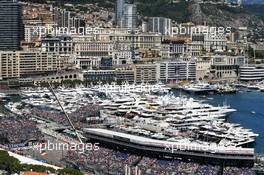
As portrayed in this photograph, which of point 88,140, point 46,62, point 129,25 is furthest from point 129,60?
point 88,140

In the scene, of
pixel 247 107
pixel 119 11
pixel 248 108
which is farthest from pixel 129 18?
pixel 248 108

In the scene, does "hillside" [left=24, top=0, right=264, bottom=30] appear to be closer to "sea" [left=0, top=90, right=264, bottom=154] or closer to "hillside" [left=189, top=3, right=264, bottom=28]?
"hillside" [left=189, top=3, right=264, bottom=28]

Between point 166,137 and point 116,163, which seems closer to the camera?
point 116,163

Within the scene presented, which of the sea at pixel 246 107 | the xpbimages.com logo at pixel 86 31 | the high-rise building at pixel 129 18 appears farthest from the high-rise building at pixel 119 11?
the sea at pixel 246 107

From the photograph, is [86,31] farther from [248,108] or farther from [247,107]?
[248,108]

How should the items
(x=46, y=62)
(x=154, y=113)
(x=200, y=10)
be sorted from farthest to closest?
(x=200, y=10) < (x=46, y=62) < (x=154, y=113)

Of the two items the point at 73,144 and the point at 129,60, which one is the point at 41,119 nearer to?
the point at 73,144
